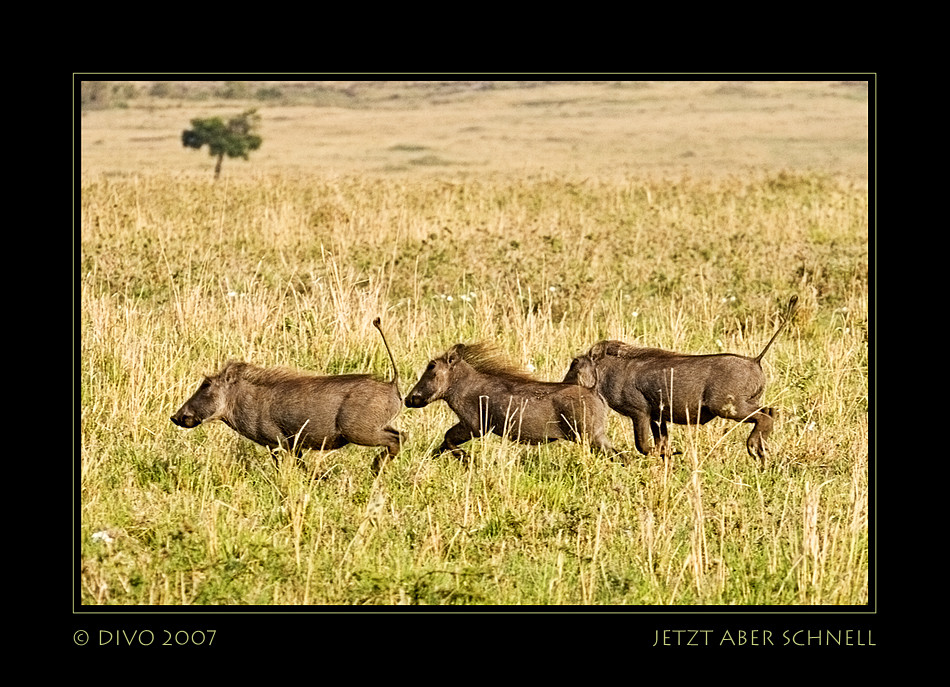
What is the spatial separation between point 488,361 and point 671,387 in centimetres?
90

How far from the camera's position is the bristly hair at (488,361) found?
258 inches

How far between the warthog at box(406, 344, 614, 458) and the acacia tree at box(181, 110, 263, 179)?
3184 cm

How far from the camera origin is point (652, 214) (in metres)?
15.5

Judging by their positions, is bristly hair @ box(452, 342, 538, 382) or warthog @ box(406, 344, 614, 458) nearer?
warthog @ box(406, 344, 614, 458)

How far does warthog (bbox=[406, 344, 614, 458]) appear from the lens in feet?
20.6

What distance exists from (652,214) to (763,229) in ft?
5.79

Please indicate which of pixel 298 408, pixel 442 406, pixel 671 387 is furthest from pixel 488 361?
pixel 298 408

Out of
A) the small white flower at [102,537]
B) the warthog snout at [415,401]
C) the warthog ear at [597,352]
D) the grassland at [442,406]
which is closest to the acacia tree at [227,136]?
the grassland at [442,406]

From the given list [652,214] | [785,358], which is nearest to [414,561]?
[785,358]

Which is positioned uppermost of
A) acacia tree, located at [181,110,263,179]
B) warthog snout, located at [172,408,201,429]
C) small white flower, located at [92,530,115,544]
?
acacia tree, located at [181,110,263,179]

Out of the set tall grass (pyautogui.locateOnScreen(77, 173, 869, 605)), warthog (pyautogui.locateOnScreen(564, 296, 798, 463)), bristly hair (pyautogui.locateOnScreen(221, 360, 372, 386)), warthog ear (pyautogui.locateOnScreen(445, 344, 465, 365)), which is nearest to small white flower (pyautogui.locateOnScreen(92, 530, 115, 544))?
tall grass (pyautogui.locateOnScreen(77, 173, 869, 605))

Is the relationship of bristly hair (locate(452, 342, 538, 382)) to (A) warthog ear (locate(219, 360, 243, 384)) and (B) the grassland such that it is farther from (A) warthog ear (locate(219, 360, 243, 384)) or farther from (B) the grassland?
(A) warthog ear (locate(219, 360, 243, 384))

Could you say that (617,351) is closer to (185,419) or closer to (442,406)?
(442,406)

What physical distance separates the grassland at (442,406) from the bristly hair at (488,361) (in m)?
0.37
